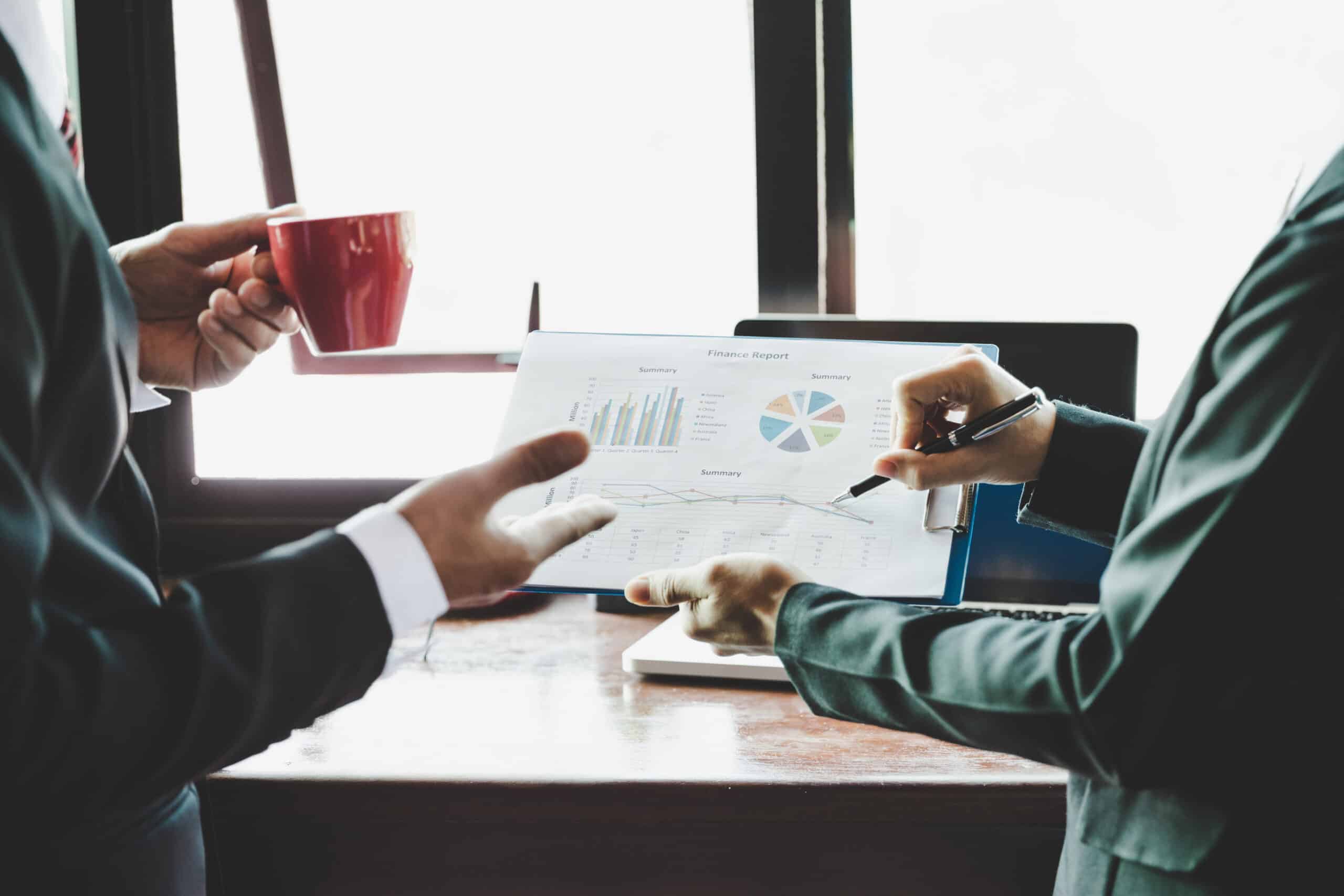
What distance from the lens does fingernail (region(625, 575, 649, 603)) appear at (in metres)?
0.88

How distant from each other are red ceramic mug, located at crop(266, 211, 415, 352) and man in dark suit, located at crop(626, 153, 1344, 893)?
41 cm

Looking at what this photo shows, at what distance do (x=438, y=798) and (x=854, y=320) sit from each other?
0.78m

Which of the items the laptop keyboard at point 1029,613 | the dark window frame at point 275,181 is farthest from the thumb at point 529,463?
the dark window frame at point 275,181

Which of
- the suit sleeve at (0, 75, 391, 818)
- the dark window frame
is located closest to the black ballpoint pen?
the suit sleeve at (0, 75, 391, 818)

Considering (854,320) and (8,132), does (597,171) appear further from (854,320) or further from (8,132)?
(8,132)

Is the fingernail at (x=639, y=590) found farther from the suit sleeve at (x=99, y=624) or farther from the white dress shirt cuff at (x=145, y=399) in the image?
the white dress shirt cuff at (x=145, y=399)

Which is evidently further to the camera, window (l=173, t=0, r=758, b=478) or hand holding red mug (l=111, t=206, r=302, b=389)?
window (l=173, t=0, r=758, b=478)

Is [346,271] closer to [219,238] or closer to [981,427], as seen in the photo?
[219,238]

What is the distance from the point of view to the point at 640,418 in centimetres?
103

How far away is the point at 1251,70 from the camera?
5.10 ft

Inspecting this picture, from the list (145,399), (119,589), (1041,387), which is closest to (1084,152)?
(1041,387)

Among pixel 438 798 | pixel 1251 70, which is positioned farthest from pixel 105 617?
pixel 1251 70

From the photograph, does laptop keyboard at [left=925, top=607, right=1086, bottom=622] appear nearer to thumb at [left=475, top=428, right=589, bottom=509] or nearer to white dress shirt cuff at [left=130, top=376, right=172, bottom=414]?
thumb at [left=475, top=428, right=589, bottom=509]

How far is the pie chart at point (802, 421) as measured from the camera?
101cm
